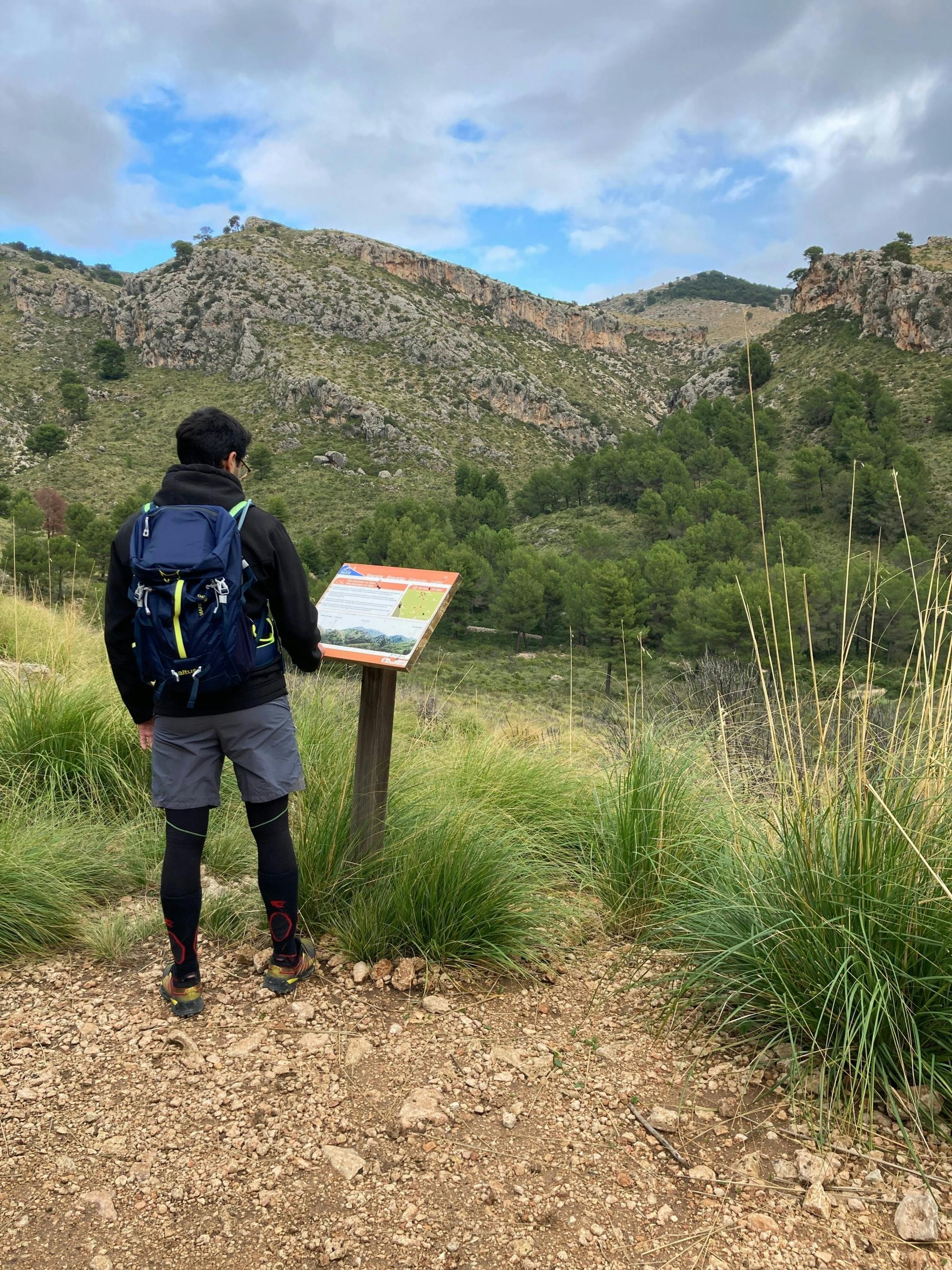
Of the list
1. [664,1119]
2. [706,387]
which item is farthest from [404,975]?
[706,387]

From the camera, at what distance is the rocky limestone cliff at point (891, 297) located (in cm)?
4469

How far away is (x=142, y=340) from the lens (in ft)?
205

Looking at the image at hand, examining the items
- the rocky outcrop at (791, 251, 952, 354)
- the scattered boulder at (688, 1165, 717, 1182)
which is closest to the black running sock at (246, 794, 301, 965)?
the scattered boulder at (688, 1165, 717, 1182)

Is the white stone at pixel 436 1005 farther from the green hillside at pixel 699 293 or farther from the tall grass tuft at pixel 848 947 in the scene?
the green hillside at pixel 699 293

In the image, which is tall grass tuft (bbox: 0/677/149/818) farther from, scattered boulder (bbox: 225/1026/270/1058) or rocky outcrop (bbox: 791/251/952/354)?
rocky outcrop (bbox: 791/251/952/354)

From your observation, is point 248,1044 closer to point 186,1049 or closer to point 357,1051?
point 186,1049

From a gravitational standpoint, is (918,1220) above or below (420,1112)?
above

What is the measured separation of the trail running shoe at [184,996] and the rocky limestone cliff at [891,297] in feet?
178

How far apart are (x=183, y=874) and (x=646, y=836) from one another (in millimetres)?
1668

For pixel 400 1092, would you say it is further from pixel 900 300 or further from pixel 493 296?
pixel 493 296

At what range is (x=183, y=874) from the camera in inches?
82.4

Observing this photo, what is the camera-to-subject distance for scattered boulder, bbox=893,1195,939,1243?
1364 millimetres

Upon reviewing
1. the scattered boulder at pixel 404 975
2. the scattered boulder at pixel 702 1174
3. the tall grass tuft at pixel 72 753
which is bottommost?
the scattered boulder at pixel 404 975

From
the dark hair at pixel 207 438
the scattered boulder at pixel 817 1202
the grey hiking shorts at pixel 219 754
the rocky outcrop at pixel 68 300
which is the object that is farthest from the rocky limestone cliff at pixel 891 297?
the rocky outcrop at pixel 68 300
